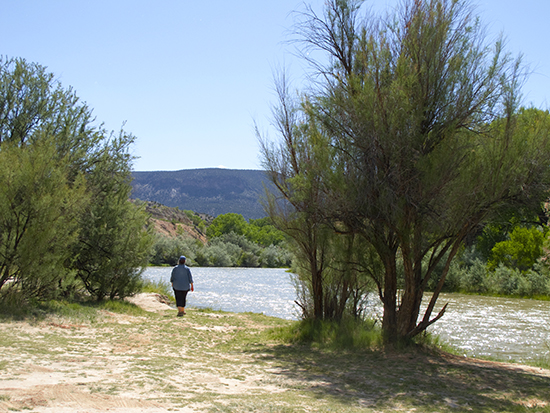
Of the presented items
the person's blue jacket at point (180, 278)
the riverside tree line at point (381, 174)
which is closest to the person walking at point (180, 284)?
the person's blue jacket at point (180, 278)

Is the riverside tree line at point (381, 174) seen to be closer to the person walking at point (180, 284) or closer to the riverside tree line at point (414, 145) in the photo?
the riverside tree line at point (414, 145)

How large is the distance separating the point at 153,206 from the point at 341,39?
339 ft

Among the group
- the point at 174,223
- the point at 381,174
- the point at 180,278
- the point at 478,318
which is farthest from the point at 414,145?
the point at 174,223

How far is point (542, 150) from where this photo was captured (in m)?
7.96

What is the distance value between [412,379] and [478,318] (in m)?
13.9

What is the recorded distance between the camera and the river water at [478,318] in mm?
12438

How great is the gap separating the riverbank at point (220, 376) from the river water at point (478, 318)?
2.99 meters

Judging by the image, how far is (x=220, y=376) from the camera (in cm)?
648

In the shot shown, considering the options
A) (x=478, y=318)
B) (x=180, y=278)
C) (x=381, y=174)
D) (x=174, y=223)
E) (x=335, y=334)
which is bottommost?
(x=478, y=318)

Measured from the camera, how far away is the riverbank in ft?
16.0

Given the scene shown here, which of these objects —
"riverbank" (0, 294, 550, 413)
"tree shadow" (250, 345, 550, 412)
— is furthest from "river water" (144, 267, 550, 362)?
"riverbank" (0, 294, 550, 413)

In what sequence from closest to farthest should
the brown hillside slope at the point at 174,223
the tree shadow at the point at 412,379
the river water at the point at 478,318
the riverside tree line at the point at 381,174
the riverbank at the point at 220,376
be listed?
the riverbank at the point at 220,376 < the tree shadow at the point at 412,379 < the riverside tree line at the point at 381,174 < the river water at the point at 478,318 < the brown hillside slope at the point at 174,223

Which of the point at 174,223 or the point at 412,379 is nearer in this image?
the point at 412,379

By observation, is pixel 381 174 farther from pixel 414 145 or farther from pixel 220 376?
pixel 220 376
